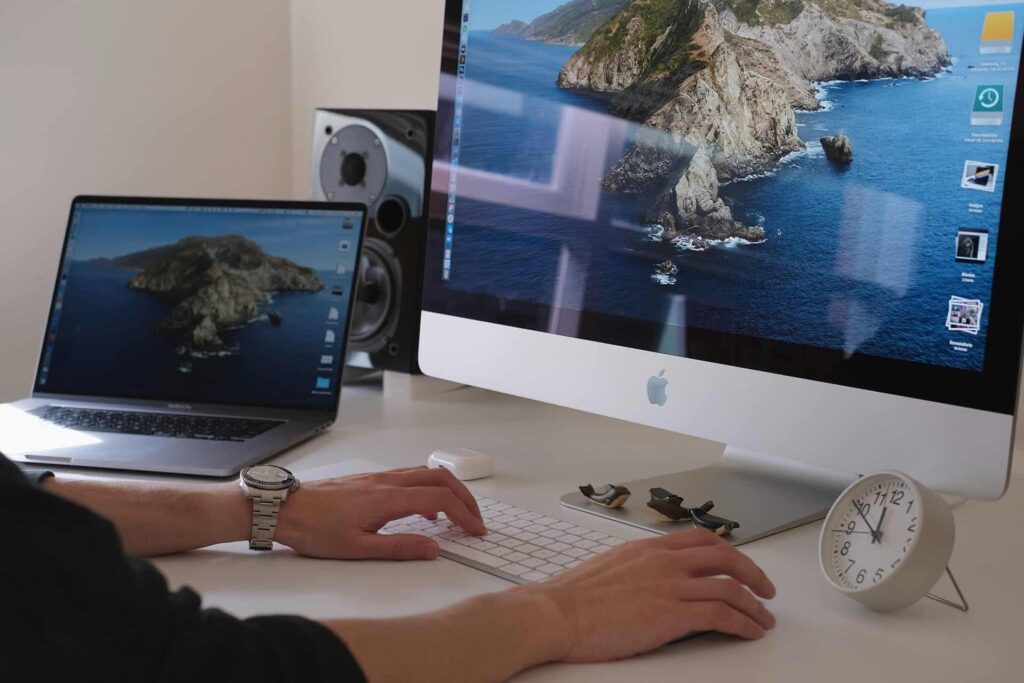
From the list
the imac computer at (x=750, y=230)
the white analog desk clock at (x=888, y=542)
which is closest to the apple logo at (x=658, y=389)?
the imac computer at (x=750, y=230)

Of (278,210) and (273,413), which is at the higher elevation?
(278,210)

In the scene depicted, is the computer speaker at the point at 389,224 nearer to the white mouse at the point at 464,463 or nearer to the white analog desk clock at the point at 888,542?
the white mouse at the point at 464,463

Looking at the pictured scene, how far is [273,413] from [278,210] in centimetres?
29

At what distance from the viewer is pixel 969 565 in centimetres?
93

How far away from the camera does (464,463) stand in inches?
44.2

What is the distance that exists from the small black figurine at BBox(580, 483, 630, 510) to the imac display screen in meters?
0.15

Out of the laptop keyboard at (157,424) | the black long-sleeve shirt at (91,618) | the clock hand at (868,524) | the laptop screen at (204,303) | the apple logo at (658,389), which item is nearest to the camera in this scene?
the black long-sleeve shirt at (91,618)

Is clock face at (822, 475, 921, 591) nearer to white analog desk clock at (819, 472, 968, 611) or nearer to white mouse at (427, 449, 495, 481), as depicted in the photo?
white analog desk clock at (819, 472, 968, 611)

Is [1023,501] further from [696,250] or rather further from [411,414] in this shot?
[411,414]

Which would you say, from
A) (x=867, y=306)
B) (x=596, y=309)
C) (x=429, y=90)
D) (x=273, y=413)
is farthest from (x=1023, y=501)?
(x=429, y=90)

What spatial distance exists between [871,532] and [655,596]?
200 millimetres

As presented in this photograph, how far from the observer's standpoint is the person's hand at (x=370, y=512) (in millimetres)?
889

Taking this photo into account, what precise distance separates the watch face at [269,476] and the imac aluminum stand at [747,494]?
0.28 metres

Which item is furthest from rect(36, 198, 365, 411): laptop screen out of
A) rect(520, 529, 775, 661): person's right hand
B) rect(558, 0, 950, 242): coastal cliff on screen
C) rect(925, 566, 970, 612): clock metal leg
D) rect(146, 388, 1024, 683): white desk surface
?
rect(925, 566, 970, 612): clock metal leg
